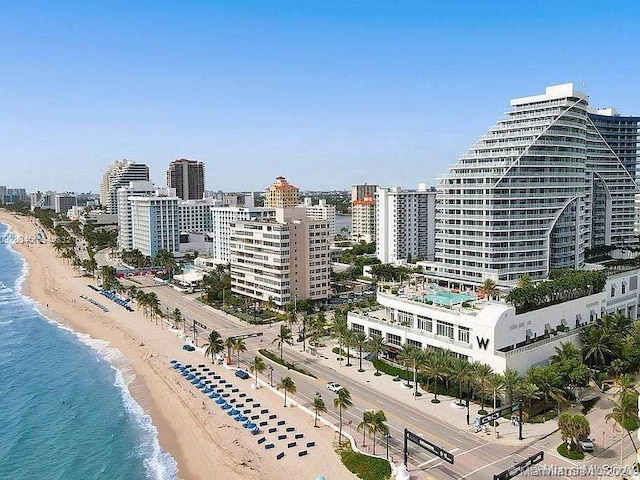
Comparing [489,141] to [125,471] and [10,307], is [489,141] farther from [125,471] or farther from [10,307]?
[10,307]

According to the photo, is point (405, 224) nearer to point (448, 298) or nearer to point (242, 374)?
point (448, 298)

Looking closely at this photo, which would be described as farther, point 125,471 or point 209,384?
point 209,384

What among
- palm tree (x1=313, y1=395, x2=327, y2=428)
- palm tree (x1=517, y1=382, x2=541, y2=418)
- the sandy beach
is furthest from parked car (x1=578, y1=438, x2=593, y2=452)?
palm tree (x1=313, y1=395, x2=327, y2=428)

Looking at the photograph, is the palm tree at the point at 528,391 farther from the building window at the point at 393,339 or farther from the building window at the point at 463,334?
the building window at the point at 393,339

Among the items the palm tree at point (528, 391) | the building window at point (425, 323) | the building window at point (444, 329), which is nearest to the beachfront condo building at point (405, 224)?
the building window at point (425, 323)

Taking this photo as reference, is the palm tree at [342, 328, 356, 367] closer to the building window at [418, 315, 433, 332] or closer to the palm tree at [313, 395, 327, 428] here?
the building window at [418, 315, 433, 332]

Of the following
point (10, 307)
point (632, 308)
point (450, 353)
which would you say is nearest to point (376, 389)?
point (450, 353)

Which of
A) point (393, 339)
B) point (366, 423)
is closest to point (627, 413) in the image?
point (366, 423)
